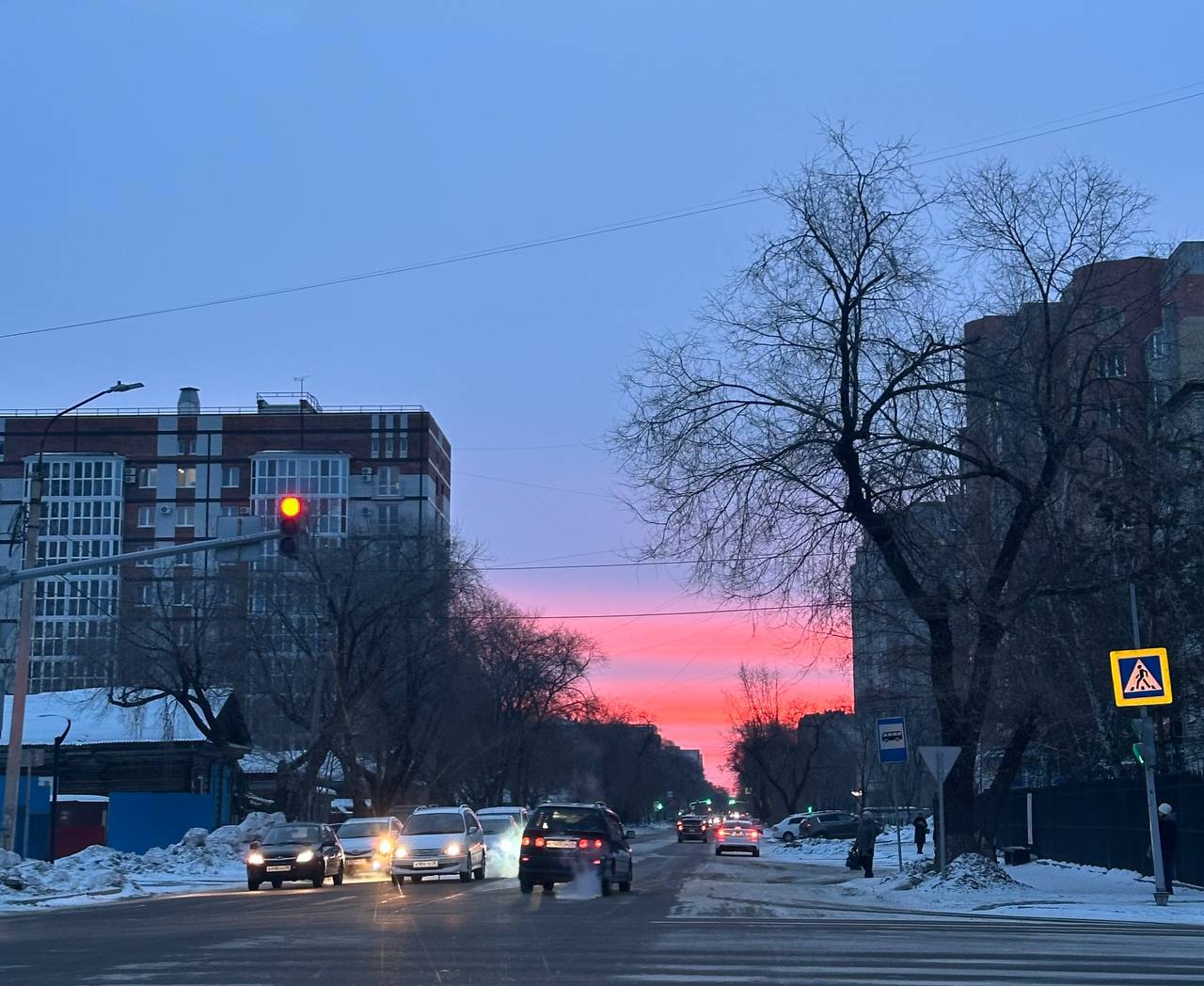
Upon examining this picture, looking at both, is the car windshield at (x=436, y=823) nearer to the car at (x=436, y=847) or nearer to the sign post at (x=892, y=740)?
the car at (x=436, y=847)

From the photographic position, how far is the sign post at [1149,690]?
25.4m

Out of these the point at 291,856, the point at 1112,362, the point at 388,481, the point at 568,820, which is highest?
the point at 388,481

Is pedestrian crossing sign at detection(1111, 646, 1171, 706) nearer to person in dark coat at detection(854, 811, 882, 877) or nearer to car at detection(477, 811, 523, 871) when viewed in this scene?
person in dark coat at detection(854, 811, 882, 877)

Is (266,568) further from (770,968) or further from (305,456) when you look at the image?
(305,456)

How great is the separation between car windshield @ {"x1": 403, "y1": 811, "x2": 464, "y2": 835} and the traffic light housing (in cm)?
1389

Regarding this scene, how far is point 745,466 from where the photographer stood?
94.7 ft

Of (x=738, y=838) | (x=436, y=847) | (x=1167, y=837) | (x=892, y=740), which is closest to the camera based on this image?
(x=1167, y=837)

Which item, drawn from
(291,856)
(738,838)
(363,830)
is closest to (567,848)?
(291,856)

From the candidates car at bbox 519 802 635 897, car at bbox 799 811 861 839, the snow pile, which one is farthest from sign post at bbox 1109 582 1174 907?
car at bbox 799 811 861 839

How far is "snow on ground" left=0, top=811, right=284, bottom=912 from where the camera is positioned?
2967 cm

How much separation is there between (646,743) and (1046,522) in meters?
126

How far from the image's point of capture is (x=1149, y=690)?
83.8ft

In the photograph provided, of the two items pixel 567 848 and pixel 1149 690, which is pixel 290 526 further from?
pixel 1149 690

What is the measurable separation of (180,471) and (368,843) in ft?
276
